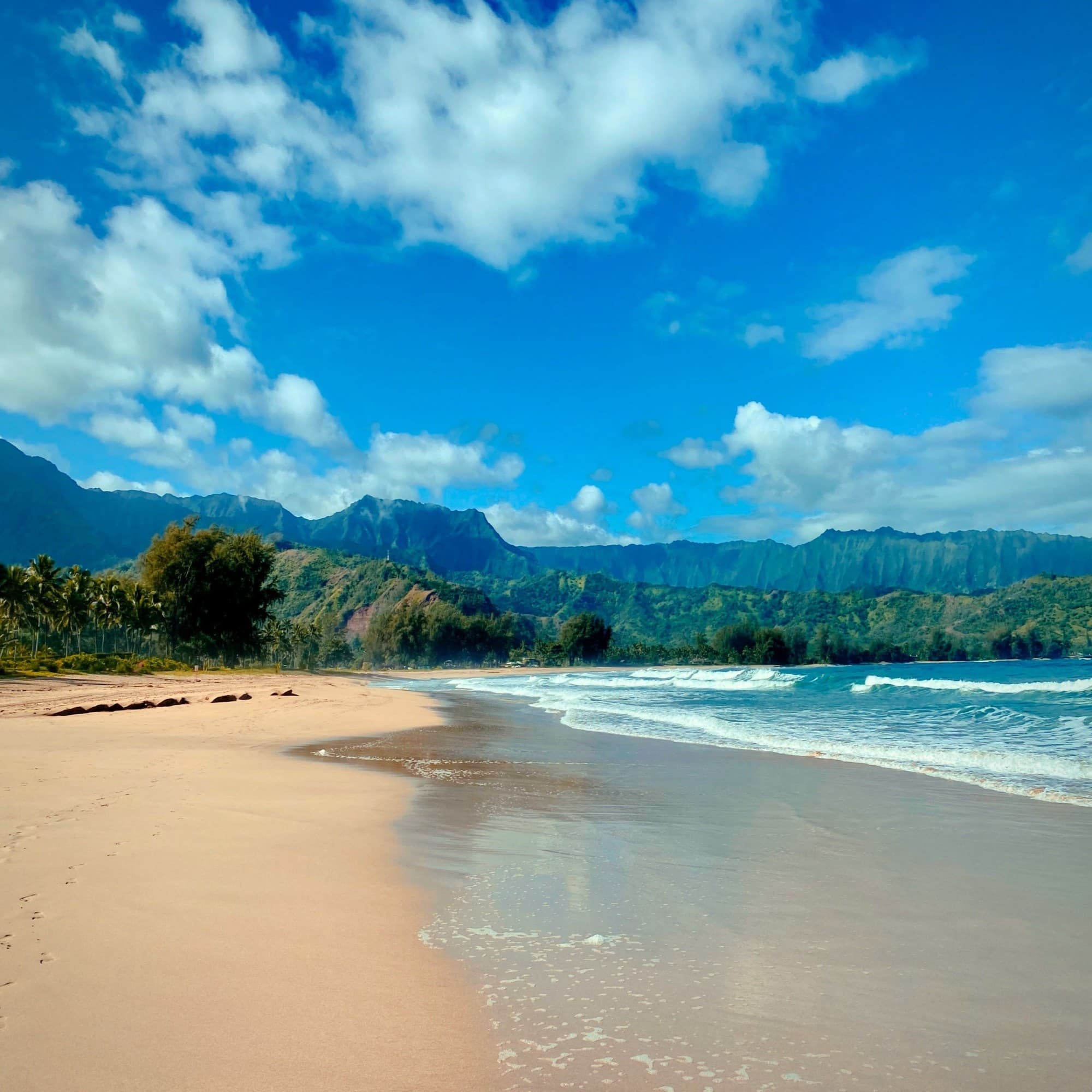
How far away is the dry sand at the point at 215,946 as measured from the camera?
3043 millimetres

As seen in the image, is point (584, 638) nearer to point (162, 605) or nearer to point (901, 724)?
point (162, 605)

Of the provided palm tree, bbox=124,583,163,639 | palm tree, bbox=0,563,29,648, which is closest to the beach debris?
palm tree, bbox=0,563,29,648

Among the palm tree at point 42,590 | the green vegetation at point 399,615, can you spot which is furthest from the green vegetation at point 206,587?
the green vegetation at point 399,615

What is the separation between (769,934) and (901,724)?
20.0 metres

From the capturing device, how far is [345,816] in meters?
8.25

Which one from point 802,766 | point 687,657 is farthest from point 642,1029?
point 687,657

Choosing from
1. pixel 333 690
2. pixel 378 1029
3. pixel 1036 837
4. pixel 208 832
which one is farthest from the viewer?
pixel 333 690

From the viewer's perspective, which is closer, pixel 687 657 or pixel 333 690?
pixel 333 690

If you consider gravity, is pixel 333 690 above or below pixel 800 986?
below

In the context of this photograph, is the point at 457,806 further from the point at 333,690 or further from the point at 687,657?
the point at 687,657

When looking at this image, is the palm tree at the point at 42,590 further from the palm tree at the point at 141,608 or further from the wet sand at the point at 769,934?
the wet sand at the point at 769,934

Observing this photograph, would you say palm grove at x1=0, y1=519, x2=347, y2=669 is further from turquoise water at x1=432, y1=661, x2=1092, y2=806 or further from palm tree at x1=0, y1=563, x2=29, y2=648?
turquoise water at x1=432, y1=661, x2=1092, y2=806

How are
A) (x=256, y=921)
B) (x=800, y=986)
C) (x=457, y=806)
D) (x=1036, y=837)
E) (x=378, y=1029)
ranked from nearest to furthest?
(x=378, y=1029) → (x=800, y=986) → (x=256, y=921) → (x=1036, y=837) → (x=457, y=806)

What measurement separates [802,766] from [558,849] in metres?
7.94
